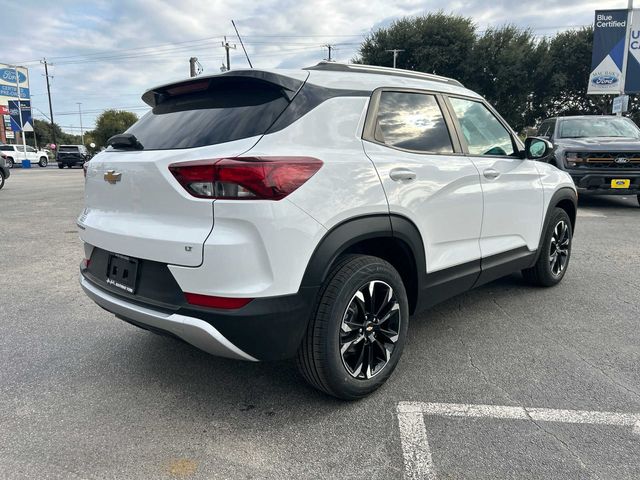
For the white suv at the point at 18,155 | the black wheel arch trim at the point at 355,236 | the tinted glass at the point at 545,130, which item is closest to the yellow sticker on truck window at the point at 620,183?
the tinted glass at the point at 545,130

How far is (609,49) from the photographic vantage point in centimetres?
1762

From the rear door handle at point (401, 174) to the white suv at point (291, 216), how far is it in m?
0.01

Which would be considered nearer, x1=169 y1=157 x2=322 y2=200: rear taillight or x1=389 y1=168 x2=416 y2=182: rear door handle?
x1=169 y1=157 x2=322 y2=200: rear taillight

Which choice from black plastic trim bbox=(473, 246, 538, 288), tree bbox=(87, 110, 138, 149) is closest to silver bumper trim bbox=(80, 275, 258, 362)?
black plastic trim bbox=(473, 246, 538, 288)

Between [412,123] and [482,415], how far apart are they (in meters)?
1.75

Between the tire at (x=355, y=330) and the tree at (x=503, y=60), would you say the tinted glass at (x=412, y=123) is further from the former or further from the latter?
the tree at (x=503, y=60)

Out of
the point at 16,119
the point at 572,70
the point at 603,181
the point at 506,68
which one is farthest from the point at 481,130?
the point at 16,119

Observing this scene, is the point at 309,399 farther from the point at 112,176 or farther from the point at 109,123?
the point at 109,123

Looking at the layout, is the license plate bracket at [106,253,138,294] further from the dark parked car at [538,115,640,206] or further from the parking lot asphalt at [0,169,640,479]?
the dark parked car at [538,115,640,206]

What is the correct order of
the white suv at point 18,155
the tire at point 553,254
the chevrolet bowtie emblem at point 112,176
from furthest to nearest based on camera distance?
the white suv at point 18,155, the tire at point 553,254, the chevrolet bowtie emblem at point 112,176

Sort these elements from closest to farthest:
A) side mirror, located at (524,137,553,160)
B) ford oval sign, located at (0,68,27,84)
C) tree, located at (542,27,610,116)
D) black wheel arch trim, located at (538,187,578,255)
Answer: side mirror, located at (524,137,553,160) → black wheel arch trim, located at (538,187,578,255) → tree, located at (542,27,610,116) → ford oval sign, located at (0,68,27,84)

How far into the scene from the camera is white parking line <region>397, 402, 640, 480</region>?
7.80 feet

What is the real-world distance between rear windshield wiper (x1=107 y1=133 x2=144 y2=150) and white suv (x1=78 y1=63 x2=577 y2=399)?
0.01 metres

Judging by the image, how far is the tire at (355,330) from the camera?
240 cm
